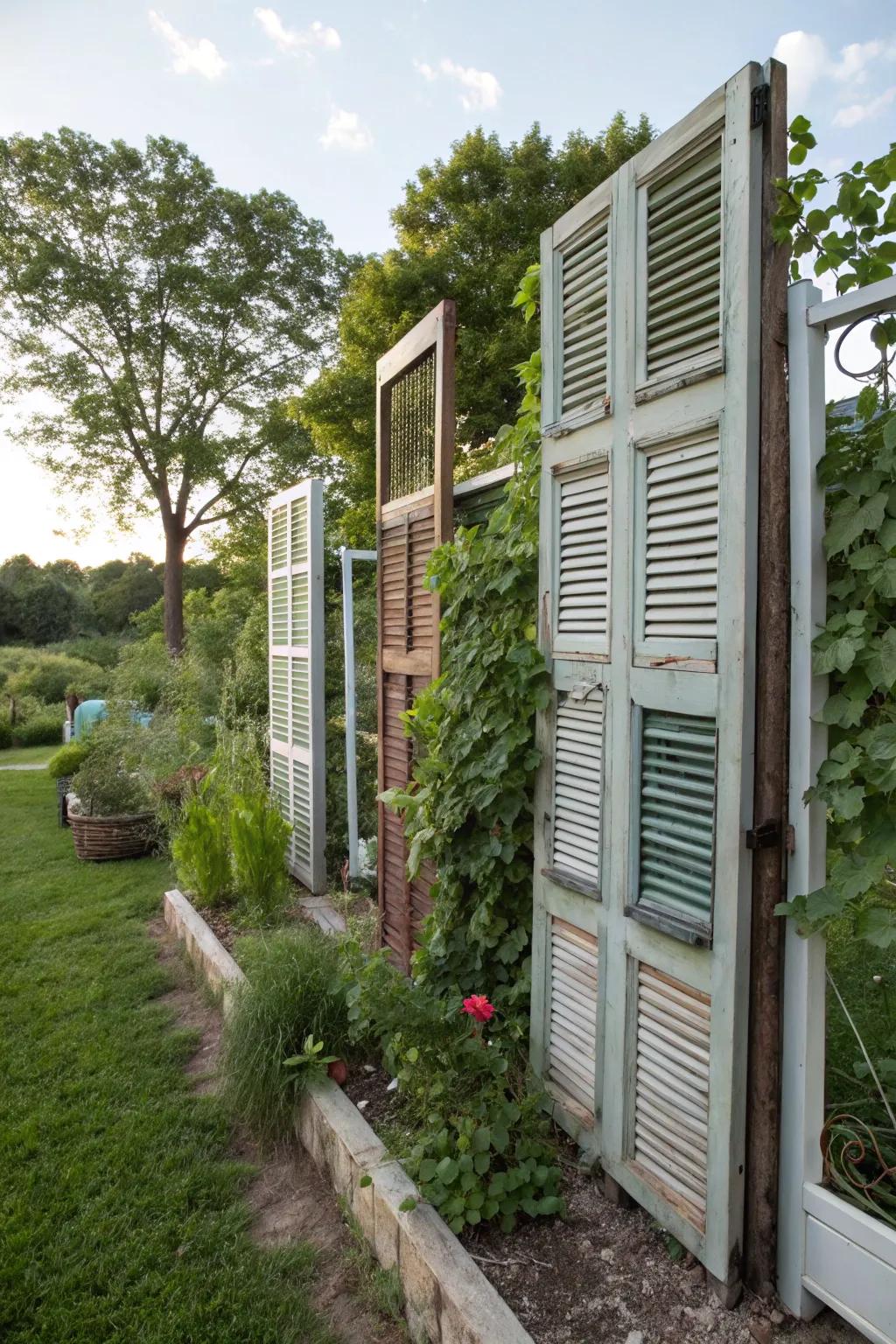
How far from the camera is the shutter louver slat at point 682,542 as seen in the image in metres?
1.71

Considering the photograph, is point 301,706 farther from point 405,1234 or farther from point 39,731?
point 39,731

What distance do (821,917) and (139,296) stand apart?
17.2 metres

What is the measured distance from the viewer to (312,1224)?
2297 mm

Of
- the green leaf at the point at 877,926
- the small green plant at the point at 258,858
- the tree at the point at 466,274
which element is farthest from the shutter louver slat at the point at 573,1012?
the tree at the point at 466,274

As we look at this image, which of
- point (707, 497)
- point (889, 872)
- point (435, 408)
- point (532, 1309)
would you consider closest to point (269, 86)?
point (435, 408)

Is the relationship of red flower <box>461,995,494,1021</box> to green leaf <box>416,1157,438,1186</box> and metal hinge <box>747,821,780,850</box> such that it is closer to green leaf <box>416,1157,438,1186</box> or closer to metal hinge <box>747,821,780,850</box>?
green leaf <box>416,1157,438,1186</box>

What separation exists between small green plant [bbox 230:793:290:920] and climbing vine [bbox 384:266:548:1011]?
5.81 ft

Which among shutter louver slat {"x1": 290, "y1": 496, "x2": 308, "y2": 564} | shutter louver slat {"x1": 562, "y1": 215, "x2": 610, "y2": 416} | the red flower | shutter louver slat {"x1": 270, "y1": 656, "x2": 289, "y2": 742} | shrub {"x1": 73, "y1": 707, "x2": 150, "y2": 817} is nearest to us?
shutter louver slat {"x1": 562, "y1": 215, "x2": 610, "y2": 416}

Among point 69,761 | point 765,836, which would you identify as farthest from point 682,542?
point 69,761

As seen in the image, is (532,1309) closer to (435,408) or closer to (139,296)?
(435,408)

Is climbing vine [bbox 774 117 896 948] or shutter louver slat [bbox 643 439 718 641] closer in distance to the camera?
climbing vine [bbox 774 117 896 948]

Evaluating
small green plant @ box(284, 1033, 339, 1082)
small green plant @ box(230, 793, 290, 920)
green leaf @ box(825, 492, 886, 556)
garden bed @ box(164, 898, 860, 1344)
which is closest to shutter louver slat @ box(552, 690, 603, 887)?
green leaf @ box(825, 492, 886, 556)

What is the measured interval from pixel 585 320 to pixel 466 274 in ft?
36.4

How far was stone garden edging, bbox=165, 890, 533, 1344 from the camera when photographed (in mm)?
1664
